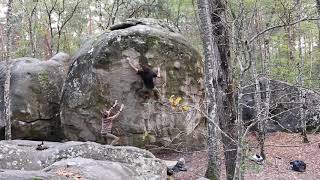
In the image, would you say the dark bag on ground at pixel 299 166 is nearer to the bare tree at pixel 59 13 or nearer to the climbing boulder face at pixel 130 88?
the climbing boulder face at pixel 130 88

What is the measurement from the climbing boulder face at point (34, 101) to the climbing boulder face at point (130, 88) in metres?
1.27

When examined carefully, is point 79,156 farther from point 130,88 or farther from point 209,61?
point 130,88

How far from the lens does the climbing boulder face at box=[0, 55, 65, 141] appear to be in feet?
44.7

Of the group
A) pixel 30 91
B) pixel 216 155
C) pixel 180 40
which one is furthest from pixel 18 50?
pixel 216 155

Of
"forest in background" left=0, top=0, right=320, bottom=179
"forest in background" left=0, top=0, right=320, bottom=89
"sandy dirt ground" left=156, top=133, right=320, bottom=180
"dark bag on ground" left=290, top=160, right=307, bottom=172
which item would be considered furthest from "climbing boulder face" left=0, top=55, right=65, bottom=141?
"dark bag on ground" left=290, top=160, right=307, bottom=172

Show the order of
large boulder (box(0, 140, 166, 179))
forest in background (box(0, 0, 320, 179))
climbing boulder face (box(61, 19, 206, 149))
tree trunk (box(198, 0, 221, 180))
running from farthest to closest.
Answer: climbing boulder face (box(61, 19, 206, 149))
tree trunk (box(198, 0, 221, 180))
large boulder (box(0, 140, 166, 179))
forest in background (box(0, 0, 320, 179))

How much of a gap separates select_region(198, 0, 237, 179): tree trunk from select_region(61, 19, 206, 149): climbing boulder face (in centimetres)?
419

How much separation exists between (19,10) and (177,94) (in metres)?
14.1

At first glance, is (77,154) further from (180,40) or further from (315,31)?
(315,31)

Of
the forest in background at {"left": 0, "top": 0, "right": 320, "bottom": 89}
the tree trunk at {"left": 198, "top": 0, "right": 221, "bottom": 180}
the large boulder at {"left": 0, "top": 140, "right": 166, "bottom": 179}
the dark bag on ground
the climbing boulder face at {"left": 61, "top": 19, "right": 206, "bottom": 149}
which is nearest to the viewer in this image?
the large boulder at {"left": 0, "top": 140, "right": 166, "bottom": 179}

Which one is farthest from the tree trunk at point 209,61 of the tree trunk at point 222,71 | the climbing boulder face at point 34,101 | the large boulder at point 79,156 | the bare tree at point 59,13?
the bare tree at point 59,13

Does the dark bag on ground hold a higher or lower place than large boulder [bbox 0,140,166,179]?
lower

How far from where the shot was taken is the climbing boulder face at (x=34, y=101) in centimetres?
1361

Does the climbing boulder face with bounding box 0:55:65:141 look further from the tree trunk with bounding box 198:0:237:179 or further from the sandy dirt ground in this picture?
the tree trunk with bounding box 198:0:237:179
